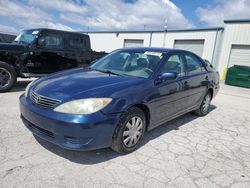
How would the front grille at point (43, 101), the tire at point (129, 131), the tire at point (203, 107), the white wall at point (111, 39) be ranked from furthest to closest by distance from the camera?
the white wall at point (111, 39) → the tire at point (203, 107) → the tire at point (129, 131) → the front grille at point (43, 101)

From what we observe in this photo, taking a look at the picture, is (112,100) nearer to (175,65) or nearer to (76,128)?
(76,128)

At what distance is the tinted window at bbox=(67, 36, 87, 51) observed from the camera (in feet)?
24.3

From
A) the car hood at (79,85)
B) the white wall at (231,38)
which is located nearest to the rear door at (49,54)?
the car hood at (79,85)

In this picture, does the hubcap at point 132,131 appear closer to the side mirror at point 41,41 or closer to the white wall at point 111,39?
the side mirror at point 41,41

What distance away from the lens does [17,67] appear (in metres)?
6.19

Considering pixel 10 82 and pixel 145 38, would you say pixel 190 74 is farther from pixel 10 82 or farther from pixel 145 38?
pixel 145 38

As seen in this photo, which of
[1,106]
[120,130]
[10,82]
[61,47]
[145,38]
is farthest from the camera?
[145,38]

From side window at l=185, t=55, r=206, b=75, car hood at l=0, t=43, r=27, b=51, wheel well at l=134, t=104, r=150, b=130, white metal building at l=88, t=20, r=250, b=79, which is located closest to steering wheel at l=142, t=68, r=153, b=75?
wheel well at l=134, t=104, r=150, b=130

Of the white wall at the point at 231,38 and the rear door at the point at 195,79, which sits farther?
the white wall at the point at 231,38

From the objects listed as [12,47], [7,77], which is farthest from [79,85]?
[12,47]

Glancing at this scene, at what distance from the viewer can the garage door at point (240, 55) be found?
14.3 metres

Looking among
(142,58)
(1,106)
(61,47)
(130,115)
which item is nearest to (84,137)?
(130,115)

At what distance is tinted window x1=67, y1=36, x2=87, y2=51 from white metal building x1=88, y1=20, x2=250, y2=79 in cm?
1115

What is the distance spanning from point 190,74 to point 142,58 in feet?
3.80
